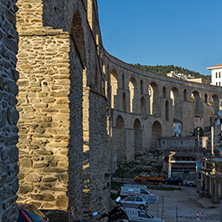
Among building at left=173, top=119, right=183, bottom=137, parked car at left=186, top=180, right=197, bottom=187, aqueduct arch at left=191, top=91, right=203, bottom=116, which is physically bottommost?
parked car at left=186, top=180, right=197, bottom=187

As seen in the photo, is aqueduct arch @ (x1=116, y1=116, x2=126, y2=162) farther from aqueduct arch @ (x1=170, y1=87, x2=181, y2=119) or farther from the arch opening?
aqueduct arch @ (x1=170, y1=87, x2=181, y2=119)

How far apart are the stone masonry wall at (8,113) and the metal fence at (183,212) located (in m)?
14.8

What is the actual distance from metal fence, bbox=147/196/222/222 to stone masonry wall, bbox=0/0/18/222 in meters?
14.8

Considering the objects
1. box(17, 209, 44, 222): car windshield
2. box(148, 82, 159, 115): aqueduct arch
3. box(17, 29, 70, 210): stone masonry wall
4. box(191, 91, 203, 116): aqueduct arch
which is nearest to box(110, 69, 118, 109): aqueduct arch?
box(148, 82, 159, 115): aqueduct arch

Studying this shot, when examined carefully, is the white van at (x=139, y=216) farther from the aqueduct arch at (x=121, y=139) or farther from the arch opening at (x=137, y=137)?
the arch opening at (x=137, y=137)

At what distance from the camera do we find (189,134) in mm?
66688

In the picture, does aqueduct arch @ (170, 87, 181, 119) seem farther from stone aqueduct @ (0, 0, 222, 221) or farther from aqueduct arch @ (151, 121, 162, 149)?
stone aqueduct @ (0, 0, 222, 221)

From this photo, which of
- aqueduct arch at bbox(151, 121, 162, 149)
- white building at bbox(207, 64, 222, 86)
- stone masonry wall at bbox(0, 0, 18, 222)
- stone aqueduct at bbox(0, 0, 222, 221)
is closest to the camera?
stone masonry wall at bbox(0, 0, 18, 222)

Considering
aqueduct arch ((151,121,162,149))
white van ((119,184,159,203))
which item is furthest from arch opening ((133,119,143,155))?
white van ((119,184,159,203))

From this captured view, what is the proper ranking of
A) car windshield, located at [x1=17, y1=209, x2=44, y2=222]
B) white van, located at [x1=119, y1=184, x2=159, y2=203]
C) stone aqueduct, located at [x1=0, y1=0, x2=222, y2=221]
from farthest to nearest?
white van, located at [x1=119, y1=184, x2=159, y2=203] → car windshield, located at [x1=17, y1=209, x2=44, y2=222] → stone aqueduct, located at [x1=0, y1=0, x2=222, y2=221]

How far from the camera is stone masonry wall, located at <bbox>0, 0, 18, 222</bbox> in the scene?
3.91 m

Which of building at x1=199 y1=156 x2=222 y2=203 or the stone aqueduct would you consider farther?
building at x1=199 y1=156 x2=222 y2=203

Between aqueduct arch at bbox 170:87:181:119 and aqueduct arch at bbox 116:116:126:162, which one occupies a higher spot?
aqueduct arch at bbox 170:87:181:119

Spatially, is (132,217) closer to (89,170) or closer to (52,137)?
(89,170)
